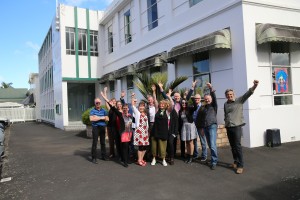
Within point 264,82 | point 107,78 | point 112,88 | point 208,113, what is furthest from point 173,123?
point 112,88

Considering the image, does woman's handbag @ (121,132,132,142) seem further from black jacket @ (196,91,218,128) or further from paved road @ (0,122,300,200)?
black jacket @ (196,91,218,128)

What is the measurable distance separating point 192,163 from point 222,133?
2469 mm

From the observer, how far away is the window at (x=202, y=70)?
10289mm

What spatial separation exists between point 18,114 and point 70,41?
763 inches

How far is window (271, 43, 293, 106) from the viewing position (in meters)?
9.17

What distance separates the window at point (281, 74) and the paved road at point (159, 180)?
2.19 meters

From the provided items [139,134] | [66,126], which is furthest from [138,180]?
[66,126]

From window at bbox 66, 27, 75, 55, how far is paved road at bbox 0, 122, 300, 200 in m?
13.4

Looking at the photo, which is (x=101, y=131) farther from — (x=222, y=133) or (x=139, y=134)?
(x=222, y=133)

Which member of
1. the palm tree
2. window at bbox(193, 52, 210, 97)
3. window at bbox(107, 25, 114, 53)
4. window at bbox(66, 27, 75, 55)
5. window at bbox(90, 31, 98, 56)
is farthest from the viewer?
window at bbox(90, 31, 98, 56)

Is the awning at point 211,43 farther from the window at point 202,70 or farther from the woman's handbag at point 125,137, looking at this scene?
the woman's handbag at point 125,137

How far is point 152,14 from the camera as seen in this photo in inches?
562

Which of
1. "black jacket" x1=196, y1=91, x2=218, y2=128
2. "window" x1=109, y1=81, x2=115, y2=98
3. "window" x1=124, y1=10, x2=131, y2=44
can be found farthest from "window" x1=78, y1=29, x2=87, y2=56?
"black jacket" x1=196, y1=91, x2=218, y2=128

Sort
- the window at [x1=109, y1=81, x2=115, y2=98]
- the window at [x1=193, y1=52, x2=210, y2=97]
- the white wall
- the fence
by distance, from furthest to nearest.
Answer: the fence < the window at [x1=109, y1=81, x2=115, y2=98] < the window at [x1=193, y1=52, x2=210, y2=97] < the white wall
